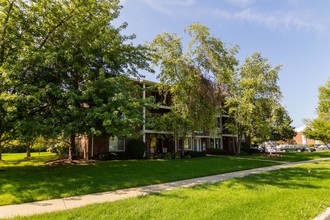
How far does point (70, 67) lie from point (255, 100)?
2513 cm

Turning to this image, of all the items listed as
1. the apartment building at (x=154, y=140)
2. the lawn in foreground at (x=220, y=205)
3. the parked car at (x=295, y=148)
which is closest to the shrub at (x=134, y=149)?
the apartment building at (x=154, y=140)

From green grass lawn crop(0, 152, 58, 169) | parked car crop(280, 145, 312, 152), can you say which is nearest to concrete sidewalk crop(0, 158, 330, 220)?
green grass lawn crop(0, 152, 58, 169)

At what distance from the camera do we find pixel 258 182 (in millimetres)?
10344

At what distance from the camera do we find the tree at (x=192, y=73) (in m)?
22.1

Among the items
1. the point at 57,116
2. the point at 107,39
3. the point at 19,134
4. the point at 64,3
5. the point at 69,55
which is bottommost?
the point at 19,134

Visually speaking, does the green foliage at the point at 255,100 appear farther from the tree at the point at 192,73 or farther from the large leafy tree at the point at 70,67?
the large leafy tree at the point at 70,67

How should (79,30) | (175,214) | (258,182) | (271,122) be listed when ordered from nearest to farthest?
(175,214) → (258,182) → (79,30) → (271,122)

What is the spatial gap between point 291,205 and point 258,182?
333cm

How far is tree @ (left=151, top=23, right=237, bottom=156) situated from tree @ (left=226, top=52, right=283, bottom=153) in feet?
27.2

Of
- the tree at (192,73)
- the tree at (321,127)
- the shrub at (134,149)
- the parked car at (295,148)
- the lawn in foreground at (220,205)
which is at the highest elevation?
the tree at (192,73)

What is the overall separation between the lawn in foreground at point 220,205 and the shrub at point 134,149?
45.8 feet

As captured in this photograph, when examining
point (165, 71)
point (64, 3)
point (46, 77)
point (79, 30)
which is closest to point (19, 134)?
point (46, 77)

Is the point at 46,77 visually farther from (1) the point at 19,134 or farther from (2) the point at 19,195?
(2) the point at 19,195

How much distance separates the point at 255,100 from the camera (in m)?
32.2
